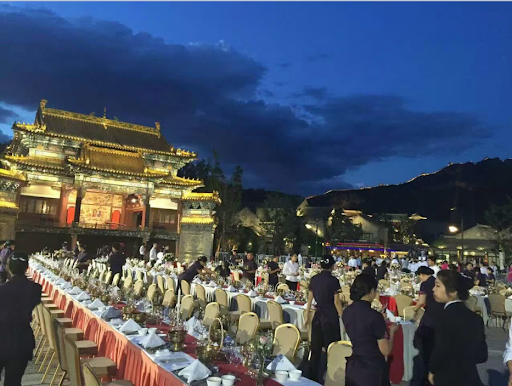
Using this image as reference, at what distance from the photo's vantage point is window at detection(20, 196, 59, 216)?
92.0 feet

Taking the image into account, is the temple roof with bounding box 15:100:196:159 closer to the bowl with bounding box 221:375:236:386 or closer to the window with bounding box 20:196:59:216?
the window with bounding box 20:196:59:216

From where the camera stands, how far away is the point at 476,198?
282 ft

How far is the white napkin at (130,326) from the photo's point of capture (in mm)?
5090

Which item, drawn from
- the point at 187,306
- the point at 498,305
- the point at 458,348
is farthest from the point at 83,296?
the point at 498,305

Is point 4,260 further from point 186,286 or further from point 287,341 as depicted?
point 287,341

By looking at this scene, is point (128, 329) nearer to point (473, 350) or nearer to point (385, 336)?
point (385, 336)

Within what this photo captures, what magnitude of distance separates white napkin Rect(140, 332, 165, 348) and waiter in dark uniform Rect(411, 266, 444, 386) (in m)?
2.73

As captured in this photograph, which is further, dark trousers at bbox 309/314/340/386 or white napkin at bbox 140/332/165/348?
dark trousers at bbox 309/314/340/386

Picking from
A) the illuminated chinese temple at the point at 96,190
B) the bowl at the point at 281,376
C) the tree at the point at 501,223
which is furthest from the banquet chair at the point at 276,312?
the tree at the point at 501,223

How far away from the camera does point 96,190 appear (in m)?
30.5

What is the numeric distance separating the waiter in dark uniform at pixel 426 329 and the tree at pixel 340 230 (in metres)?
37.9

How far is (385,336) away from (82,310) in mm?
5701

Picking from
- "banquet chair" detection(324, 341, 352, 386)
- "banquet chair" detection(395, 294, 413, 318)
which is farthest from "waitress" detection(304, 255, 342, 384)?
"banquet chair" detection(395, 294, 413, 318)

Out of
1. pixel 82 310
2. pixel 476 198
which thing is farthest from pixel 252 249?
pixel 476 198
